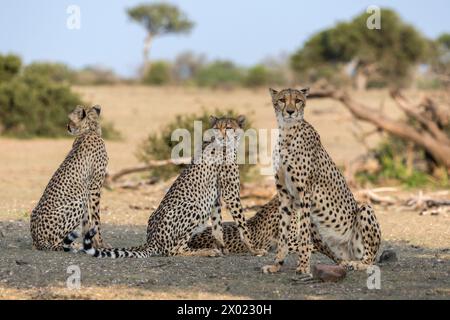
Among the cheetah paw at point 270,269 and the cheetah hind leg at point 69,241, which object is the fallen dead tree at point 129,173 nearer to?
the cheetah hind leg at point 69,241

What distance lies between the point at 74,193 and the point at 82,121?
2.44 ft

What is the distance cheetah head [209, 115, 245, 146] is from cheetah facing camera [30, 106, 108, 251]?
37.3 inches

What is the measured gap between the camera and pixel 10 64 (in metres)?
21.2

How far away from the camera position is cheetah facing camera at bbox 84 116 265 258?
700 cm

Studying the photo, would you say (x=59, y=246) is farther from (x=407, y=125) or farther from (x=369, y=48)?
(x=369, y=48)

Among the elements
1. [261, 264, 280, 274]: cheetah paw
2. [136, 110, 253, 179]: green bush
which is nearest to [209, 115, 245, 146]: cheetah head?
[261, 264, 280, 274]: cheetah paw

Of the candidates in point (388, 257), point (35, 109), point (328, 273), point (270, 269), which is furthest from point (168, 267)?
point (35, 109)

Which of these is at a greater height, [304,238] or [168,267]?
[304,238]

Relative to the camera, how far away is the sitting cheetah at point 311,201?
6234 mm

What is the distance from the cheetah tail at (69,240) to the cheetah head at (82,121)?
105 cm

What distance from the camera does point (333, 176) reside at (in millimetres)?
6453
